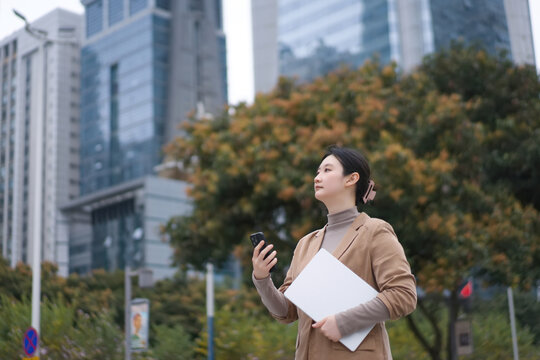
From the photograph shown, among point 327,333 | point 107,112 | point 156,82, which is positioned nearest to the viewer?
point 327,333

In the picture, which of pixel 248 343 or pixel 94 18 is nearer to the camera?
pixel 248 343

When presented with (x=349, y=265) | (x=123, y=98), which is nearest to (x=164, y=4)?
(x=123, y=98)

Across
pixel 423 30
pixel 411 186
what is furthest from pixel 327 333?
pixel 423 30

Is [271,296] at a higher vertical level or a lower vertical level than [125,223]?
lower

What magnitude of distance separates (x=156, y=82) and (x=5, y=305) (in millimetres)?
77584

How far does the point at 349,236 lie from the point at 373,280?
21 cm

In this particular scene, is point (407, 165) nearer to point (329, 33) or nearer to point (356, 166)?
point (356, 166)

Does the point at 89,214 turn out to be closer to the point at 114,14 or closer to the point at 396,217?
the point at 114,14

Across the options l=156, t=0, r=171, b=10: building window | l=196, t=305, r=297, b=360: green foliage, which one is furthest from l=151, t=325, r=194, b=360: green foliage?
l=156, t=0, r=171, b=10: building window

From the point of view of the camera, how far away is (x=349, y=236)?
2967mm

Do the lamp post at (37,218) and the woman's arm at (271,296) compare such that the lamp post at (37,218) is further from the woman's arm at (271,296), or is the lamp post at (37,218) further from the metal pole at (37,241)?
the woman's arm at (271,296)

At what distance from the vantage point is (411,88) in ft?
56.9

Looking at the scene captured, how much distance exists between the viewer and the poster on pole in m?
14.8

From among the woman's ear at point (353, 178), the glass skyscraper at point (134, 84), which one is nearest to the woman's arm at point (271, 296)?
the woman's ear at point (353, 178)
